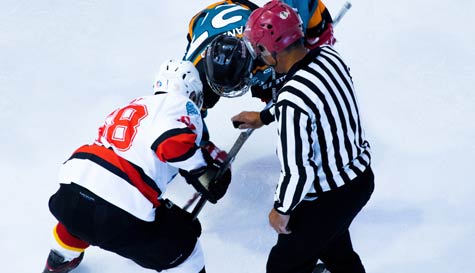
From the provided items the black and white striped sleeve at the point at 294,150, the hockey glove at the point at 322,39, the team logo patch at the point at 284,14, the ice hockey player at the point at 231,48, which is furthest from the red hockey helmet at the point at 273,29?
the hockey glove at the point at 322,39

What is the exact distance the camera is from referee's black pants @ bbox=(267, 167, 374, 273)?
1.85 meters

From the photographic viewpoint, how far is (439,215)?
103 inches

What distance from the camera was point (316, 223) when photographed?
1857 millimetres

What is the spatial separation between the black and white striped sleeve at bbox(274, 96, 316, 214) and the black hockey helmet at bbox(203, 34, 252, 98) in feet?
2.13

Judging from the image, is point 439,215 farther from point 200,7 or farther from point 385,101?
point 200,7

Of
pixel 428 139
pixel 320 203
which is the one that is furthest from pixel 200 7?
pixel 320 203

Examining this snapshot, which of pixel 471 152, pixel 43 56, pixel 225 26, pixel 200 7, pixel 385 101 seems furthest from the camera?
pixel 200 7

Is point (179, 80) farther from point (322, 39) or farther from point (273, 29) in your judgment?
point (322, 39)

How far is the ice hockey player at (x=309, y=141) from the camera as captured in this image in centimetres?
165

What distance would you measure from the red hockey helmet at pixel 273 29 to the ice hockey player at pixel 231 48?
58 centimetres

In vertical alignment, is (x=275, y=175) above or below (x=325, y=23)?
below

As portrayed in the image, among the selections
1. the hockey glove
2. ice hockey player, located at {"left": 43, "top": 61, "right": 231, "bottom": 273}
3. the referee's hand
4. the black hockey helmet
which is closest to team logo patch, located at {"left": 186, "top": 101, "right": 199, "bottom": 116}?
ice hockey player, located at {"left": 43, "top": 61, "right": 231, "bottom": 273}

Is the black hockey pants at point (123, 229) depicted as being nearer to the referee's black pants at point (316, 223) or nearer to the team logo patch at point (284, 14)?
the referee's black pants at point (316, 223)

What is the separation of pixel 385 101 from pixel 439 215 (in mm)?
749
